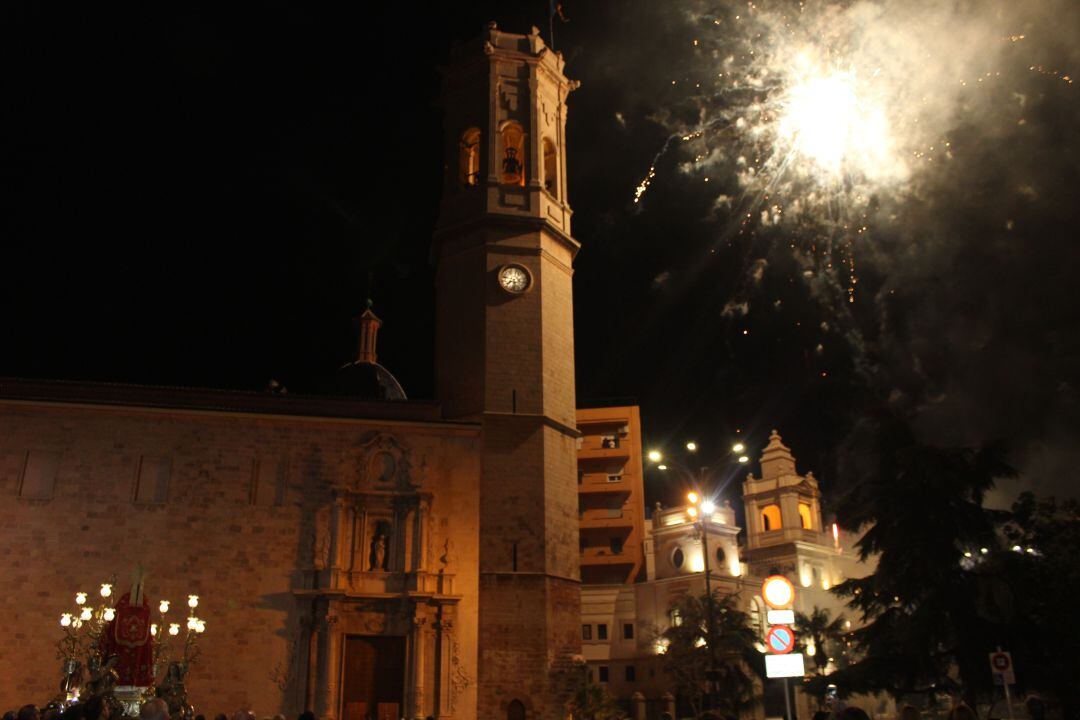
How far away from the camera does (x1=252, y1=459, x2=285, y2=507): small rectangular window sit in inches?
941

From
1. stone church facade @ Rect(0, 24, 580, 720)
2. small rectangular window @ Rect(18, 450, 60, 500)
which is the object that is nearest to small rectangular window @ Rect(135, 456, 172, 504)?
stone church facade @ Rect(0, 24, 580, 720)

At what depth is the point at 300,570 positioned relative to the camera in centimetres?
2322

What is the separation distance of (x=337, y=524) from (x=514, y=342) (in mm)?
6768

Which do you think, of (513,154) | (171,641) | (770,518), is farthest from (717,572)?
(171,641)

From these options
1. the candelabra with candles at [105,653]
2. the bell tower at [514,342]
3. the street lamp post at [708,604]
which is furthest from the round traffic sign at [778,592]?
the bell tower at [514,342]

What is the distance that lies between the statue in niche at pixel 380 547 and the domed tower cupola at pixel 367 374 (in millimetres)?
11238

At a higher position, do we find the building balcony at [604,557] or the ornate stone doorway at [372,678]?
the building balcony at [604,557]

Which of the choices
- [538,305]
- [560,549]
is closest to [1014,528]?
[560,549]

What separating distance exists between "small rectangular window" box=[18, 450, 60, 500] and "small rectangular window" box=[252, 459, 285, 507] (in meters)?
4.73

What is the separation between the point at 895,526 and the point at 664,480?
3975cm

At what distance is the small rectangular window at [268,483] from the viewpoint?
23906mm

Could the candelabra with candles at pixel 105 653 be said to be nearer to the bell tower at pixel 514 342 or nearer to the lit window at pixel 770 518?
the bell tower at pixel 514 342

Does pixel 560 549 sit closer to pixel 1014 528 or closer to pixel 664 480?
pixel 1014 528

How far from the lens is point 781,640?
10.9 meters
